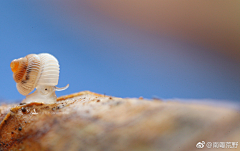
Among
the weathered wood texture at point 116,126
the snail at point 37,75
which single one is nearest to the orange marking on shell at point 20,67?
the snail at point 37,75

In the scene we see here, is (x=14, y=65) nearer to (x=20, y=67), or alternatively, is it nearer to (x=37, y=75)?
(x=20, y=67)

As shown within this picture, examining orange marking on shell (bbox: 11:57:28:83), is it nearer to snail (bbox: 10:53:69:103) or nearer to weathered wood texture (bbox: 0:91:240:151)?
snail (bbox: 10:53:69:103)

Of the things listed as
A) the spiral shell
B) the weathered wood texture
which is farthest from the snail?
the weathered wood texture

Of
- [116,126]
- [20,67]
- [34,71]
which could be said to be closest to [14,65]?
[20,67]

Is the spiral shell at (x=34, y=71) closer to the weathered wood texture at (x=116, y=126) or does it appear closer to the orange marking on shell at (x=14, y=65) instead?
the orange marking on shell at (x=14, y=65)

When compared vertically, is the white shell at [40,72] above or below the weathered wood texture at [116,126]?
above

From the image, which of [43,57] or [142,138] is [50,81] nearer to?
[43,57]
